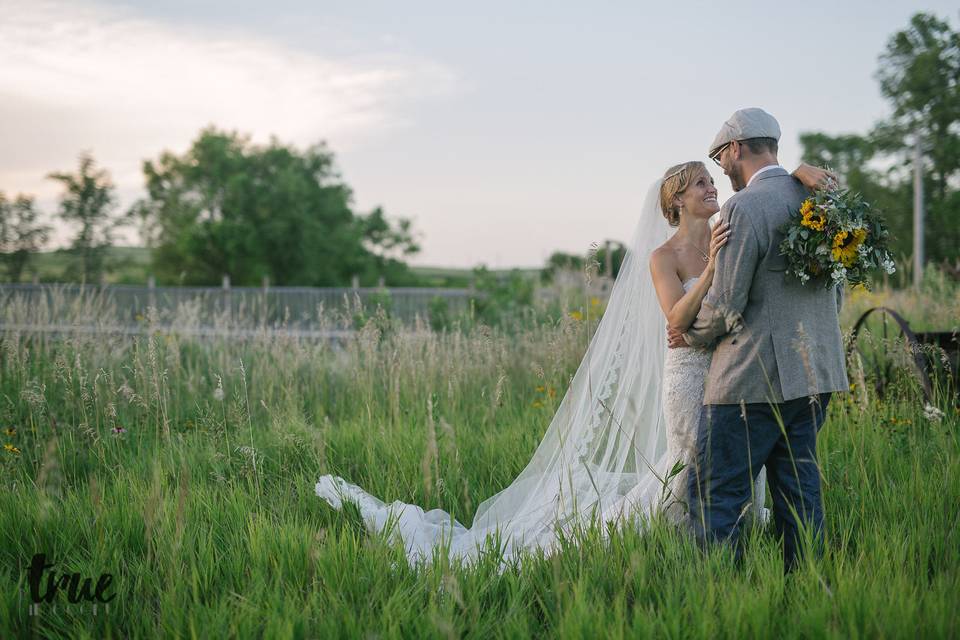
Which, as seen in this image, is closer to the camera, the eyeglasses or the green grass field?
the green grass field

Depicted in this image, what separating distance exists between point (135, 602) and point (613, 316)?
119 inches

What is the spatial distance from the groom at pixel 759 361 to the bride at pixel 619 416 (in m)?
0.53

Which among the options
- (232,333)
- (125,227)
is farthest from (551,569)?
(125,227)

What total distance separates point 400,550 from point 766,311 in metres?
1.99

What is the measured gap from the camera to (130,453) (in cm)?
523

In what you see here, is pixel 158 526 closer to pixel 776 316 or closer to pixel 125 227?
pixel 776 316

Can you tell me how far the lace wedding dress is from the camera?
12.2ft

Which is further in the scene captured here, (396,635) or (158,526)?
(158,526)

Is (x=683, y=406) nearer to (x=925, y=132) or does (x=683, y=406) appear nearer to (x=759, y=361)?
(x=759, y=361)

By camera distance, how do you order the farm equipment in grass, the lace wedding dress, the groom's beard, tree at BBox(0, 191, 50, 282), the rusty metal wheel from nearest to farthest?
1. the groom's beard
2. the lace wedding dress
3. the rusty metal wheel
4. the farm equipment in grass
5. tree at BBox(0, 191, 50, 282)

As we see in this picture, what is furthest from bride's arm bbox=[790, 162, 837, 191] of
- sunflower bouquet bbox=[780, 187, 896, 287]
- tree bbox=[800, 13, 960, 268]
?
tree bbox=[800, 13, 960, 268]

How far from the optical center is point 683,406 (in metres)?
3.84

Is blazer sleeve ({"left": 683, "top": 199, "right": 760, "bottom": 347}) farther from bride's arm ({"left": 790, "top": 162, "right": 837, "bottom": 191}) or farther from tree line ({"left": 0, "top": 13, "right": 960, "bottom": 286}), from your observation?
tree line ({"left": 0, "top": 13, "right": 960, "bottom": 286})

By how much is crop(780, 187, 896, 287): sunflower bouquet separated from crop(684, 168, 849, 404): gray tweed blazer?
3.3 inches
